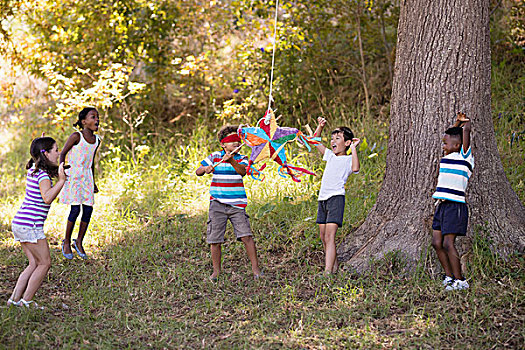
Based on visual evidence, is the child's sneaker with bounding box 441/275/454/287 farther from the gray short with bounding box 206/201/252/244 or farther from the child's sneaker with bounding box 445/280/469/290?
the gray short with bounding box 206/201/252/244

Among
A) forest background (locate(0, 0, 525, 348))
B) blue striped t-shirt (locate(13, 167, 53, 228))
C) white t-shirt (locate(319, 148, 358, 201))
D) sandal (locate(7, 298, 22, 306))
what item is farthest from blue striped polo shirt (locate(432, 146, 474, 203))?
sandal (locate(7, 298, 22, 306))

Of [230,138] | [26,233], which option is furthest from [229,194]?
[26,233]

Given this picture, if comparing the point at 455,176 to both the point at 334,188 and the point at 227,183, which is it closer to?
the point at 334,188

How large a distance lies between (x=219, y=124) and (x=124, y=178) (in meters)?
1.98

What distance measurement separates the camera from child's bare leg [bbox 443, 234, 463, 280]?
432 centimetres

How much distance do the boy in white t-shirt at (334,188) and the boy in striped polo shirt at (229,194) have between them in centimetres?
68

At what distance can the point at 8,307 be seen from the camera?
13.7 feet

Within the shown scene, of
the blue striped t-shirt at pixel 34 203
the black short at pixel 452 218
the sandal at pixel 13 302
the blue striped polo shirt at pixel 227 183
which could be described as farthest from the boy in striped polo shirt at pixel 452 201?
the sandal at pixel 13 302

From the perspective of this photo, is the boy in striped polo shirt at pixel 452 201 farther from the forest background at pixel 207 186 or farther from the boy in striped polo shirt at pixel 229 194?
the boy in striped polo shirt at pixel 229 194

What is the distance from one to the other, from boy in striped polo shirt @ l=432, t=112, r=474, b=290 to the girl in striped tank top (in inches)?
117

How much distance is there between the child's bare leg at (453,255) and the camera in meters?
4.32

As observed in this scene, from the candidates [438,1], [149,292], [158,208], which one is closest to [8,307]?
[149,292]

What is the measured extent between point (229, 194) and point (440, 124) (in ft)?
6.27

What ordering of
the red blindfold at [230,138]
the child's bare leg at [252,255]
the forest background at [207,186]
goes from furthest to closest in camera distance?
the child's bare leg at [252,255] → the red blindfold at [230,138] → the forest background at [207,186]
